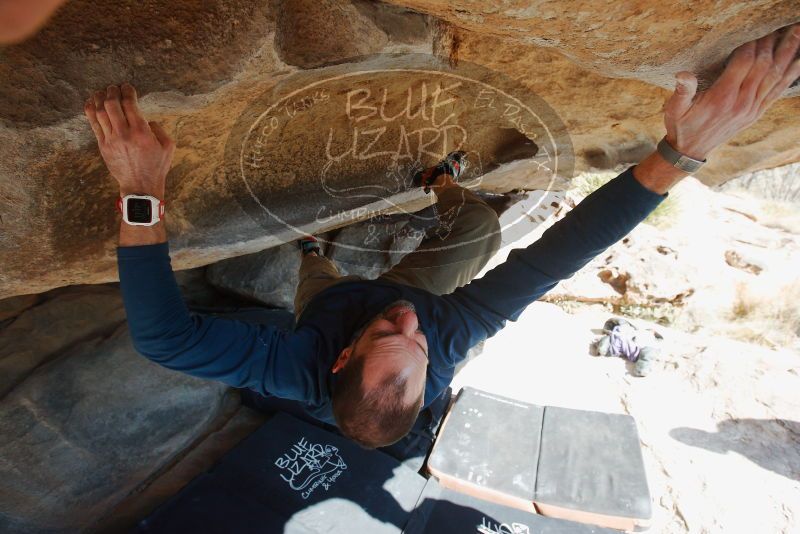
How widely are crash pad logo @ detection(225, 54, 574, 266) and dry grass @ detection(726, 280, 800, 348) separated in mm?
3328

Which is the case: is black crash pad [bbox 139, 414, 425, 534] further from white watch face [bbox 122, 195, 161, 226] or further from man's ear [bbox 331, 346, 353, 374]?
white watch face [bbox 122, 195, 161, 226]

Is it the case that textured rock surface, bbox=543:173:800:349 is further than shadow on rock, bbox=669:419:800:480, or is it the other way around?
textured rock surface, bbox=543:173:800:349

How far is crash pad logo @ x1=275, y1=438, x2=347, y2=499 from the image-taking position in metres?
2.34

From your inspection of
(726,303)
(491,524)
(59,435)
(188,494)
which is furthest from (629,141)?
(726,303)

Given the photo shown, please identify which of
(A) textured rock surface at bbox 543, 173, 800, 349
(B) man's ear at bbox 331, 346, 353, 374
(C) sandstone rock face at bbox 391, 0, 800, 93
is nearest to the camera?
(C) sandstone rock face at bbox 391, 0, 800, 93

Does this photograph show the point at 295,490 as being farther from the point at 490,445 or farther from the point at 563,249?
the point at 563,249

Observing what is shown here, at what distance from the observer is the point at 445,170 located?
1636 millimetres

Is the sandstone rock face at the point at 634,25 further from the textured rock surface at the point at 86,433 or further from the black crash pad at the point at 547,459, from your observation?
the black crash pad at the point at 547,459

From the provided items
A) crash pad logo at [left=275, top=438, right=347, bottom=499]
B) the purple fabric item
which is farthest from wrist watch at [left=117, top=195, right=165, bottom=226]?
the purple fabric item

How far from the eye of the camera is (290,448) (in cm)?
247

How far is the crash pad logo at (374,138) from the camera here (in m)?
1.17

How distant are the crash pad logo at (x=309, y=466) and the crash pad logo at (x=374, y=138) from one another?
4.13 feet

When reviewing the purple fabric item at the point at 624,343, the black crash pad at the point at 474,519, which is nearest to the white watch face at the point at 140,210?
the black crash pad at the point at 474,519

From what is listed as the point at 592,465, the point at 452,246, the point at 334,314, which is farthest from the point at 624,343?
the point at 334,314
